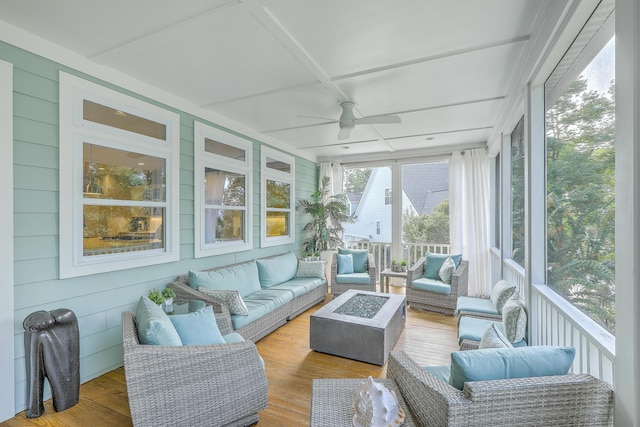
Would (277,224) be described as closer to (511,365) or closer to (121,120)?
(121,120)

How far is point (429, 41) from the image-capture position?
220 cm

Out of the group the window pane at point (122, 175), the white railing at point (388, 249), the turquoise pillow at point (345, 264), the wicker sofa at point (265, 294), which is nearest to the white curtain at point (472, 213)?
the white railing at point (388, 249)

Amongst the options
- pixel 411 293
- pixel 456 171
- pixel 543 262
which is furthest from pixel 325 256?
pixel 543 262

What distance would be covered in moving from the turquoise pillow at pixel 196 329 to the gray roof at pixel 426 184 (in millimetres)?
4554

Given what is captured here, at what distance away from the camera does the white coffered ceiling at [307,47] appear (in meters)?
1.87

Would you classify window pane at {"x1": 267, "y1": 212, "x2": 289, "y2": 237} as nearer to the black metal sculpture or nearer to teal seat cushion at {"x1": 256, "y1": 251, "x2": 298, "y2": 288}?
teal seat cushion at {"x1": 256, "y1": 251, "x2": 298, "y2": 288}

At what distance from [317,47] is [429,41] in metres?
0.84

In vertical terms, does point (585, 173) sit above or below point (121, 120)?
below

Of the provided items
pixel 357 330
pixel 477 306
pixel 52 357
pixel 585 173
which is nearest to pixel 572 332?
pixel 585 173

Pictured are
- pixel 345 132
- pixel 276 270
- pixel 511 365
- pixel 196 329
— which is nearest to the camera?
pixel 511 365

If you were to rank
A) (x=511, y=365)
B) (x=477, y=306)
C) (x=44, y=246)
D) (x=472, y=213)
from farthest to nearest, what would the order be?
1. (x=472, y=213)
2. (x=477, y=306)
3. (x=44, y=246)
4. (x=511, y=365)

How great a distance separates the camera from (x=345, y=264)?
5023mm

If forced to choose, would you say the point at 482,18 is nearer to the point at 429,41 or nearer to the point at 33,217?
the point at 429,41

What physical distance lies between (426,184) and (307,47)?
13.3 ft
